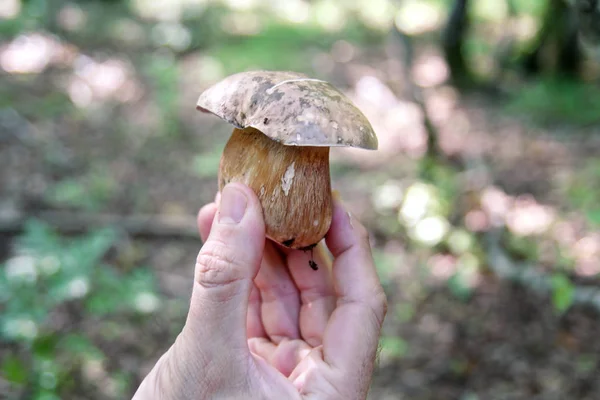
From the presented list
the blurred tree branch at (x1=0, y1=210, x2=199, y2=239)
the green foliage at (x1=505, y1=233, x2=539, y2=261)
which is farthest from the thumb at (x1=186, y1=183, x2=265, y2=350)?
the green foliage at (x1=505, y1=233, x2=539, y2=261)

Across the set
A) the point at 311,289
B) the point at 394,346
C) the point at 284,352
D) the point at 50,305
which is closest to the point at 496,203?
the point at 394,346

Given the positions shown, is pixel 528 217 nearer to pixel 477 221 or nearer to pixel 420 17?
pixel 477 221

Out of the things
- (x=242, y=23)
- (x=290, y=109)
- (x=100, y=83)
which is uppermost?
(x=242, y=23)

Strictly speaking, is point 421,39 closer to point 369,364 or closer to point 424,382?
point 424,382

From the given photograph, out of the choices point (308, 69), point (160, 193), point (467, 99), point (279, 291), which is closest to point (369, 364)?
point (279, 291)

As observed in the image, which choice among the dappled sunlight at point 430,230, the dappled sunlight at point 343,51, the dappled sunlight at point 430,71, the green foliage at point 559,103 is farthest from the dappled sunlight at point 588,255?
the dappled sunlight at point 343,51

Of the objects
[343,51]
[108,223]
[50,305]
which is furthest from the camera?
[343,51]

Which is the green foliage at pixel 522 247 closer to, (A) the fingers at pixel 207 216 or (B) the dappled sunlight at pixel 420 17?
(A) the fingers at pixel 207 216
